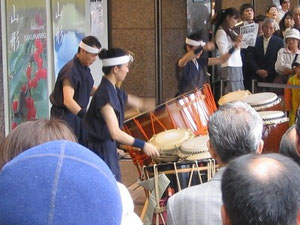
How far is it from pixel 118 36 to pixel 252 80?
7.20 ft

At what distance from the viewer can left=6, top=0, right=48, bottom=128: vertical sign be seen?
7438 millimetres

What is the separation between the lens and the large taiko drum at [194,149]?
524 cm

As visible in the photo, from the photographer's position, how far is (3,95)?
289 inches

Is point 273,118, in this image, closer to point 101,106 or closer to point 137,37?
point 101,106

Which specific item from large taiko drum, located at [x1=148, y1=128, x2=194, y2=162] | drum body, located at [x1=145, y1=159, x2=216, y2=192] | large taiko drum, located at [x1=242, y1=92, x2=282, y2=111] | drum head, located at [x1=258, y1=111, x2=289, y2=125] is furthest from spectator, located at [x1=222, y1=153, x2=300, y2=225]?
large taiko drum, located at [x1=242, y1=92, x2=282, y2=111]

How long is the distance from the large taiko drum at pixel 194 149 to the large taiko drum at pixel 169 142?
0.09m

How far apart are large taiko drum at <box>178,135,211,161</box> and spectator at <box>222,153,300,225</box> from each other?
339cm

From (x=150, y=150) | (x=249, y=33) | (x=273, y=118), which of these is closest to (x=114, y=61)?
(x=150, y=150)

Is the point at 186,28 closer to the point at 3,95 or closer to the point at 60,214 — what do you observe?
the point at 3,95

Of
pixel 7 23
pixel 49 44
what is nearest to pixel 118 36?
pixel 49 44

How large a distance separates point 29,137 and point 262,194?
103 cm

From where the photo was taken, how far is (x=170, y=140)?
6.02 meters

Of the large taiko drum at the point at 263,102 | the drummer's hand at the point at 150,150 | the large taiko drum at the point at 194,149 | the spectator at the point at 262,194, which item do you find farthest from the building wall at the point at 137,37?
the spectator at the point at 262,194

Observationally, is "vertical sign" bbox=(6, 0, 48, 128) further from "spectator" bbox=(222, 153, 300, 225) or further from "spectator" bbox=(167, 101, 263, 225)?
"spectator" bbox=(222, 153, 300, 225)
